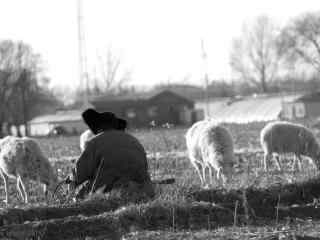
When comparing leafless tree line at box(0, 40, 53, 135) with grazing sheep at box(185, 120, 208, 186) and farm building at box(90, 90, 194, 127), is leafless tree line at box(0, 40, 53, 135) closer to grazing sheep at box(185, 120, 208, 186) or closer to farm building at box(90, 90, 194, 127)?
farm building at box(90, 90, 194, 127)

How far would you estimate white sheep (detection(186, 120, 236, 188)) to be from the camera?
13297mm

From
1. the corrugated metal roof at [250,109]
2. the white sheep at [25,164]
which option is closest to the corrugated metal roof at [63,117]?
the corrugated metal roof at [250,109]

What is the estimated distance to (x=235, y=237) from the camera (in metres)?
6.71

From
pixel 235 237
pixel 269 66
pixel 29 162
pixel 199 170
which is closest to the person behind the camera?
pixel 235 237

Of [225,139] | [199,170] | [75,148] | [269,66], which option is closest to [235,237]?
[225,139]

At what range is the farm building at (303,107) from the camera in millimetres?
73688

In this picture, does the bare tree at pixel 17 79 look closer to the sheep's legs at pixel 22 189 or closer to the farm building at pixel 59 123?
the farm building at pixel 59 123

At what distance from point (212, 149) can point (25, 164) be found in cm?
372

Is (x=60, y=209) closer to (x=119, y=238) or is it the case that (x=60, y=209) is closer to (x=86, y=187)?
(x=86, y=187)

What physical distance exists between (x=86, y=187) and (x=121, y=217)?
1.73 metres

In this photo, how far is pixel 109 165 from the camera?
9.41 meters

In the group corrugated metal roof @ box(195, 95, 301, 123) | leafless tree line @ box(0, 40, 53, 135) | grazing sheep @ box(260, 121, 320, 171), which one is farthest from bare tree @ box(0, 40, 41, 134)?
grazing sheep @ box(260, 121, 320, 171)

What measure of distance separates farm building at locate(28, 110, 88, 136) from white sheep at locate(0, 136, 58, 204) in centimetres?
5803

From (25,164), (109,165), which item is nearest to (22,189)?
(25,164)
